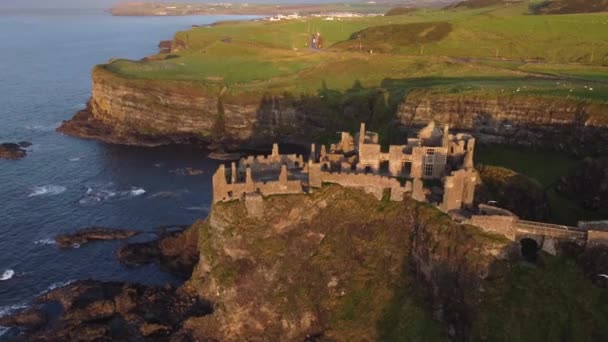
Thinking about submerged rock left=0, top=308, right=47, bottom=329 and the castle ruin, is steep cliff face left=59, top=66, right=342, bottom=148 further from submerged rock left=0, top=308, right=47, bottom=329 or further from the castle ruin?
submerged rock left=0, top=308, right=47, bottom=329

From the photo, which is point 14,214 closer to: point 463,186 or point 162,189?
point 162,189

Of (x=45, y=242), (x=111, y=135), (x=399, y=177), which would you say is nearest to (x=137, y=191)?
(x=45, y=242)

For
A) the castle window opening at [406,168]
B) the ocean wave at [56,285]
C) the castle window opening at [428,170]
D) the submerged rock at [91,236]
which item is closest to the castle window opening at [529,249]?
the castle window opening at [428,170]

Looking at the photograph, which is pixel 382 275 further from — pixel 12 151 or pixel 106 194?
pixel 12 151

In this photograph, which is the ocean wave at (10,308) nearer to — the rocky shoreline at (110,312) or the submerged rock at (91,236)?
the rocky shoreline at (110,312)

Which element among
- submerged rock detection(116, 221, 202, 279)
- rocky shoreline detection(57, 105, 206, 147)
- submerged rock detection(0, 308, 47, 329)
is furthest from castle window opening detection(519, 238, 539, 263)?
rocky shoreline detection(57, 105, 206, 147)

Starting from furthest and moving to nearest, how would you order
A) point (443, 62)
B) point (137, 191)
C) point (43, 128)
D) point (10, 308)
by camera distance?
1. point (43, 128)
2. point (443, 62)
3. point (137, 191)
4. point (10, 308)

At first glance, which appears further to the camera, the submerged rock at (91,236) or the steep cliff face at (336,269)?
the submerged rock at (91,236)
